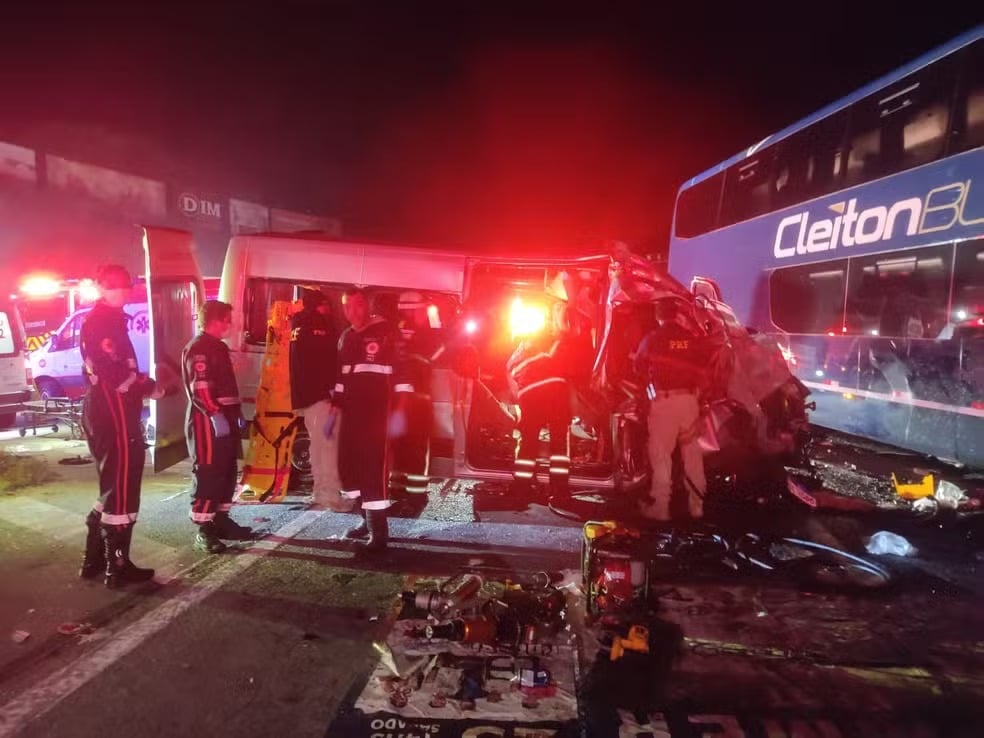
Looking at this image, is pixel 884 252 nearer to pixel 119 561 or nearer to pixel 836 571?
pixel 836 571

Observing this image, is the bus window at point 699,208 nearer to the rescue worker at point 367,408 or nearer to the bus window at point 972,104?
the bus window at point 972,104

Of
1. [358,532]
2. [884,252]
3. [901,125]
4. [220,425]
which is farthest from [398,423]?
[901,125]

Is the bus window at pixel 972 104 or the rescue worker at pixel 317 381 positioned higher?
the bus window at pixel 972 104

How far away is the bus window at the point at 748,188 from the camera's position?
9.74 metres

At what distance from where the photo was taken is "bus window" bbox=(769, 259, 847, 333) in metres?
8.21

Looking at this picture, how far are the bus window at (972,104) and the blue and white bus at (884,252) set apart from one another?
13 millimetres

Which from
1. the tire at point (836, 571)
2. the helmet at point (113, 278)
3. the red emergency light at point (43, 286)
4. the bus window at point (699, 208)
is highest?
the bus window at point (699, 208)

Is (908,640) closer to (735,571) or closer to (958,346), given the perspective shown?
(735,571)

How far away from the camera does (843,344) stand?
26.5 feet

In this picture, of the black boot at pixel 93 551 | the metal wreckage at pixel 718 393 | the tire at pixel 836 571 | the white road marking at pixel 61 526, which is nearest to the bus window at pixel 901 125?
the metal wreckage at pixel 718 393

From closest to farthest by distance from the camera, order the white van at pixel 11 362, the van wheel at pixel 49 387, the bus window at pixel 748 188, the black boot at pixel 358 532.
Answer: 1. the black boot at pixel 358 532
2. the bus window at pixel 748 188
3. the white van at pixel 11 362
4. the van wheel at pixel 49 387

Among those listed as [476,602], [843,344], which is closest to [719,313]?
[843,344]

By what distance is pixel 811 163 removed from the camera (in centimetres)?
874

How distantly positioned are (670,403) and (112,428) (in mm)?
4741
